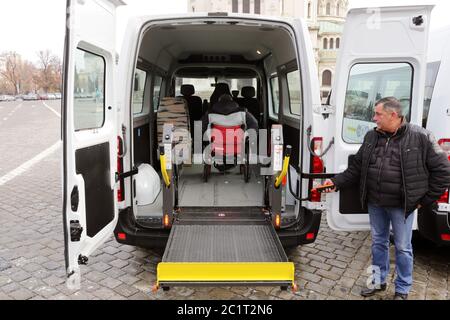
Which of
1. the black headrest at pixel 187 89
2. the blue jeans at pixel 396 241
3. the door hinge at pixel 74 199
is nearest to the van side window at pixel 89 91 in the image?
the door hinge at pixel 74 199

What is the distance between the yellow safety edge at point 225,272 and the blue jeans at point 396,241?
3.23 feet

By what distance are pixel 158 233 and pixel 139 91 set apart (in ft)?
8.41

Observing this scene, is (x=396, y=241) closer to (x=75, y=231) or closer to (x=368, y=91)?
(x=368, y=91)

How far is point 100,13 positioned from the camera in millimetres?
3000

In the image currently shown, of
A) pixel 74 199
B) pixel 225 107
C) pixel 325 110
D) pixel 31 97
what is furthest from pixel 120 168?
pixel 31 97

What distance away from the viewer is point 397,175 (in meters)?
3.25

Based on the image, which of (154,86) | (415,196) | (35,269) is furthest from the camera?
(154,86)

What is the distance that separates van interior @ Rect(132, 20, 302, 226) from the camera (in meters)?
4.88

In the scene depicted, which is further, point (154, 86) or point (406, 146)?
point (154, 86)

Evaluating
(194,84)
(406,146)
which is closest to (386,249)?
(406,146)

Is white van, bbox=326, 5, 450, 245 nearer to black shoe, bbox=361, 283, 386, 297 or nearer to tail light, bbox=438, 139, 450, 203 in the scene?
tail light, bbox=438, 139, 450, 203

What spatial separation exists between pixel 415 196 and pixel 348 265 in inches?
58.7
